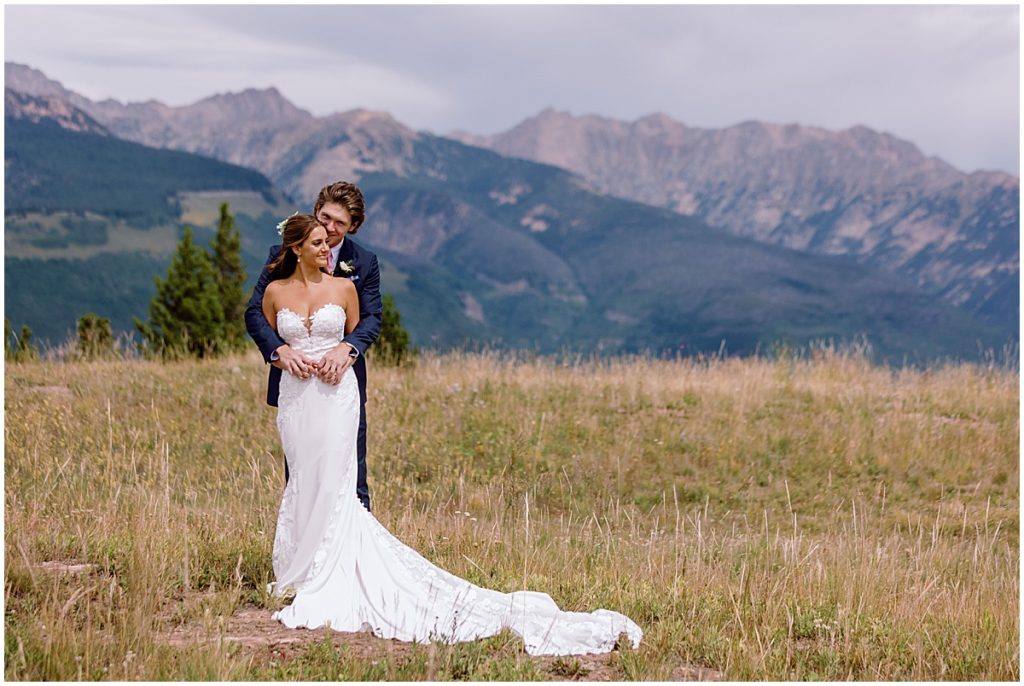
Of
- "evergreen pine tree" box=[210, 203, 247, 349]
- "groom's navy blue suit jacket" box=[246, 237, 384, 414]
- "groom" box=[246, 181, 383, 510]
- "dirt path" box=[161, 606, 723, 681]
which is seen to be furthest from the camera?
"evergreen pine tree" box=[210, 203, 247, 349]

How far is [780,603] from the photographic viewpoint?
651 centimetres

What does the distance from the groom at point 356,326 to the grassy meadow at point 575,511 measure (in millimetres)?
1273

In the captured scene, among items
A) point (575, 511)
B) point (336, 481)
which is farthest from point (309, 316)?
point (575, 511)

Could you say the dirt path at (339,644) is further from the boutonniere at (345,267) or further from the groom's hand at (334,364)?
the boutonniere at (345,267)

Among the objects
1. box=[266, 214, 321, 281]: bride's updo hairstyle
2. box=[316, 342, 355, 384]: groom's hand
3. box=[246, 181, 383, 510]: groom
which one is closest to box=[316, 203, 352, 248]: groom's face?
box=[246, 181, 383, 510]: groom

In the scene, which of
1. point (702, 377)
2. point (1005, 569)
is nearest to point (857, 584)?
point (1005, 569)

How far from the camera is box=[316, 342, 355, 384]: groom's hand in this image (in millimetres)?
6598

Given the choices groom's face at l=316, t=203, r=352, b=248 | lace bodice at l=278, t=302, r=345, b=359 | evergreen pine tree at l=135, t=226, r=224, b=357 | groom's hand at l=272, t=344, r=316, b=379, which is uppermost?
groom's face at l=316, t=203, r=352, b=248

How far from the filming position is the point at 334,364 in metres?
6.61

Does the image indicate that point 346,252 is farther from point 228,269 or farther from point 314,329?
point 228,269

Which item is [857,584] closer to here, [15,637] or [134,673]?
[134,673]

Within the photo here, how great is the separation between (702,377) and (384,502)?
845cm

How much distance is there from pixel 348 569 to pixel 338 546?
0.16m

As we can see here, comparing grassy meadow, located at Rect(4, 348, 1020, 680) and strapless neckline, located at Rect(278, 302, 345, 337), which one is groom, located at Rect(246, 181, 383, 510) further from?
grassy meadow, located at Rect(4, 348, 1020, 680)
